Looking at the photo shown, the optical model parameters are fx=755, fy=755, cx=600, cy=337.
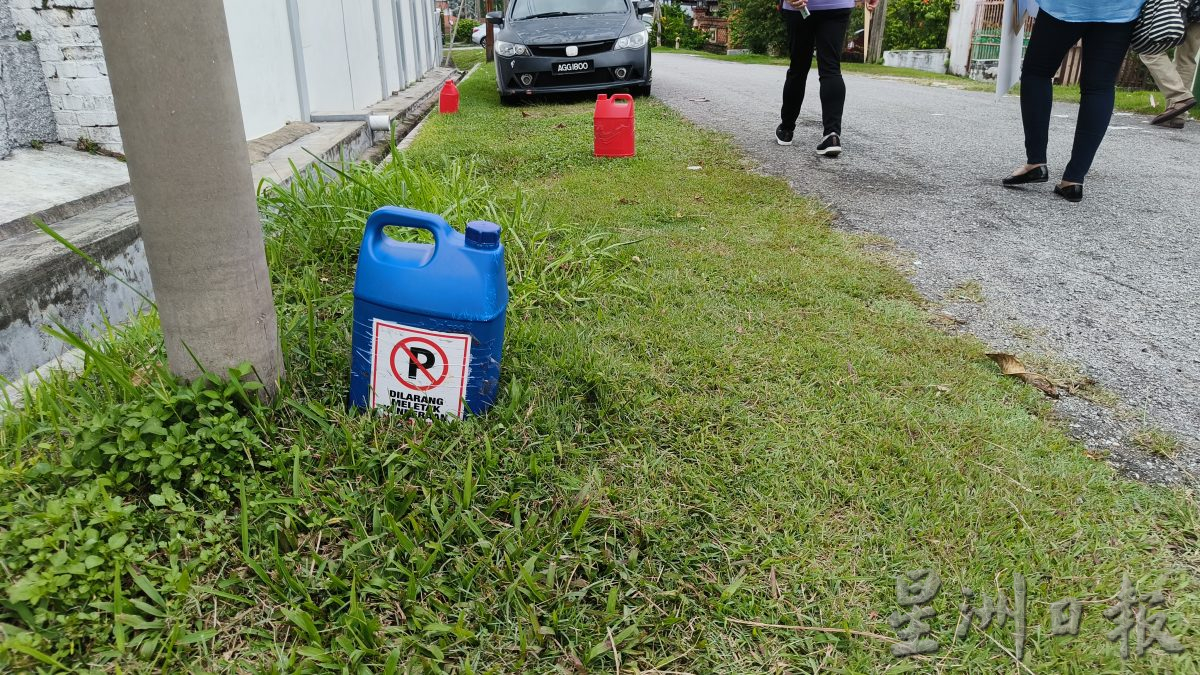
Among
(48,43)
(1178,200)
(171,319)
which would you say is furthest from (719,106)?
(171,319)

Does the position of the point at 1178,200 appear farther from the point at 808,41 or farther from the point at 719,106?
the point at 719,106

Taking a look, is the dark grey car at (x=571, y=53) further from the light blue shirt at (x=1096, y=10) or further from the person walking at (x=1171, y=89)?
the light blue shirt at (x=1096, y=10)

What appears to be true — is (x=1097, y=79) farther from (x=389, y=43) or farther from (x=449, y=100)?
(x=389, y=43)

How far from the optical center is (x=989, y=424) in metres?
1.92

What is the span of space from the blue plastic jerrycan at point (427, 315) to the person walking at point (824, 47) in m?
3.80

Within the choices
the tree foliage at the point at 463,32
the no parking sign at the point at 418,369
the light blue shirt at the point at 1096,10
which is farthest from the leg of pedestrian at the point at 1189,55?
the tree foliage at the point at 463,32

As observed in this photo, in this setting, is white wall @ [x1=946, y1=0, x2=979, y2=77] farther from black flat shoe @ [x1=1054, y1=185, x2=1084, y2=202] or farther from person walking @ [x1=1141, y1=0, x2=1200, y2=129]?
black flat shoe @ [x1=1054, y1=185, x2=1084, y2=202]

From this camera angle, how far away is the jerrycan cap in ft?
5.65

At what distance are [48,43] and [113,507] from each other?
9.89 feet

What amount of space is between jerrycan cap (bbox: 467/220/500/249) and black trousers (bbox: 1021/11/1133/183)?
3.49m

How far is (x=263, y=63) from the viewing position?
4934 mm

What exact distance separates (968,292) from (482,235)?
2.00 metres

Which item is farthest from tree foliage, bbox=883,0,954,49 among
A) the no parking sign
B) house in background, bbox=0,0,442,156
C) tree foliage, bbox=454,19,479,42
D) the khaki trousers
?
the no parking sign

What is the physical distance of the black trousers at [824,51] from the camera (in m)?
4.79
